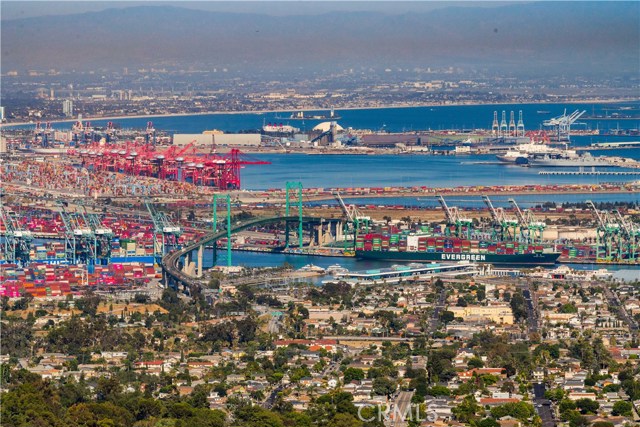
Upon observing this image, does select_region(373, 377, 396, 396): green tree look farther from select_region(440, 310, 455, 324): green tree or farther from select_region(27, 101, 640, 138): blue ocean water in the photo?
select_region(27, 101, 640, 138): blue ocean water

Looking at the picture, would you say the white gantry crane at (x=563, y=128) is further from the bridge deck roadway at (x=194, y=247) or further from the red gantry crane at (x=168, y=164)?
the bridge deck roadway at (x=194, y=247)

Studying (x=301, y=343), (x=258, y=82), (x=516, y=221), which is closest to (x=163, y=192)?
(x=516, y=221)

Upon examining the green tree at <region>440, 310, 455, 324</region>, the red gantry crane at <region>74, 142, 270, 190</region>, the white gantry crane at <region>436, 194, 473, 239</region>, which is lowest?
the red gantry crane at <region>74, 142, 270, 190</region>

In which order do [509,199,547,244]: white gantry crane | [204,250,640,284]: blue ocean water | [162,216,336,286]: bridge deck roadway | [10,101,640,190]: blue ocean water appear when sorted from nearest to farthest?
[162,216,336,286]: bridge deck roadway, [204,250,640,284]: blue ocean water, [509,199,547,244]: white gantry crane, [10,101,640,190]: blue ocean water

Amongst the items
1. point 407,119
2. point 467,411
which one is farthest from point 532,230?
point 407,119

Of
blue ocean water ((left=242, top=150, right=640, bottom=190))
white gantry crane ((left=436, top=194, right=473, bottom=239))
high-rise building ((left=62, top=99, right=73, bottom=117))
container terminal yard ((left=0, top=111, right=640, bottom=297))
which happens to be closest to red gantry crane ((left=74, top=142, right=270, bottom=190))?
container terminal yard ((left=0, top=111, right=640, bottom=297))

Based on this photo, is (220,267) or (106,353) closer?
(106,353)

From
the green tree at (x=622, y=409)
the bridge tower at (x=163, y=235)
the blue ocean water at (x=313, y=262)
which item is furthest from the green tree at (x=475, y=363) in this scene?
the bridge tower at (x=163, y=235)

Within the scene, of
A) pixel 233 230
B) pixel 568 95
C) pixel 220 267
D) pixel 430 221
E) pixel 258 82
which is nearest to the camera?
pixel 220 267

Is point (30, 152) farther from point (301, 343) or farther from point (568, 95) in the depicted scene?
point (568, 95)

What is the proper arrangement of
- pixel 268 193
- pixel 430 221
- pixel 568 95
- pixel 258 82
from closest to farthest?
pixel 430 221
pixel 268 193
pixel 568 95
pixel 258 82

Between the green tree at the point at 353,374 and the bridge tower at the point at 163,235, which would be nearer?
the green tree at the point at 353,374
